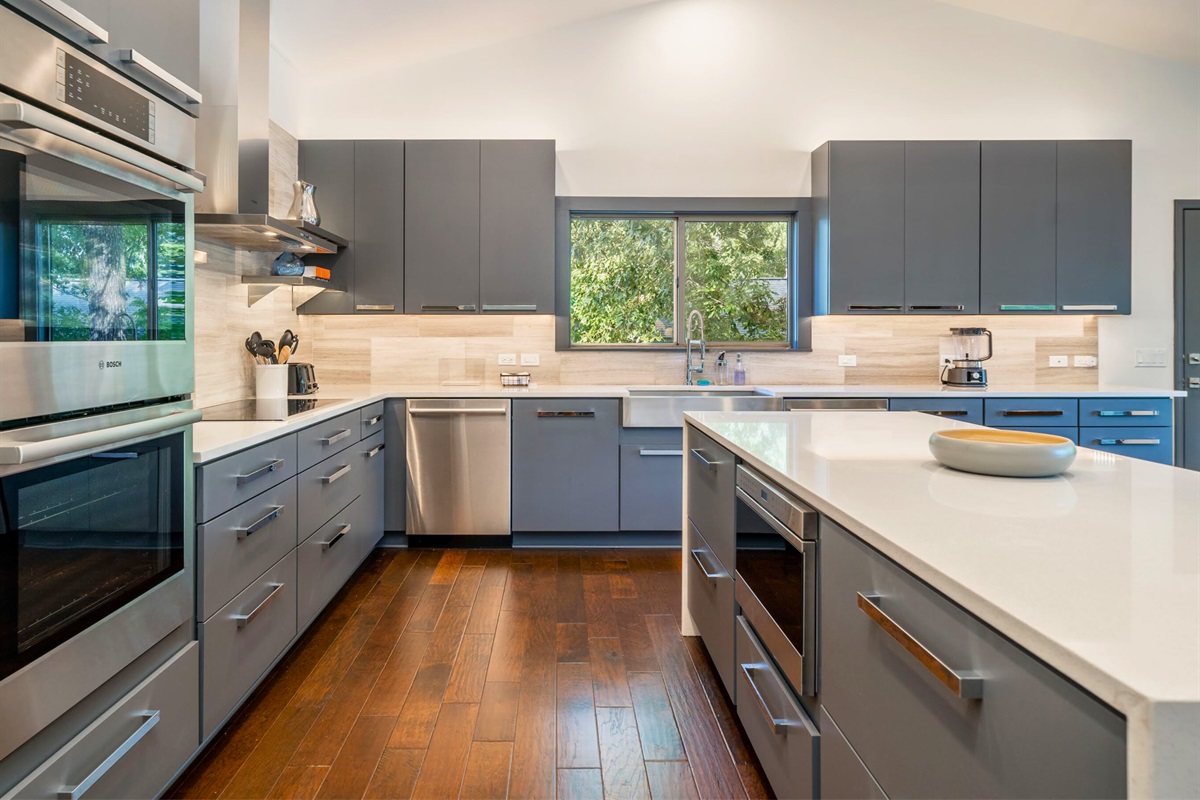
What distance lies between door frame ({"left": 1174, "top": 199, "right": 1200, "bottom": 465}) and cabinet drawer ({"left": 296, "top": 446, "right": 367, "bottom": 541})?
15.7 ft

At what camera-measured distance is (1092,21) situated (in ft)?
13.9

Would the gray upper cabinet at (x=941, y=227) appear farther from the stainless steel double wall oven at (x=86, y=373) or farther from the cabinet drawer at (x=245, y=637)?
the stainless steel double wall oven at (x=86, y=373)

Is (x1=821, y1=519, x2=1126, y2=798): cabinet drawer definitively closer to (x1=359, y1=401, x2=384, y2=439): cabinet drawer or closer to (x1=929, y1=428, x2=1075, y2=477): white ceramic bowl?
(x1=929, y1=428, x2=1075, y2=477): white ceramic bowl

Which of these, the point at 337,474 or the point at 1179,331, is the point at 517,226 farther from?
the point at 1179,331

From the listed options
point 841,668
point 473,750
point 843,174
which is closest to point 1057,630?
point 841,668

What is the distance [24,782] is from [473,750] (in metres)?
1.05

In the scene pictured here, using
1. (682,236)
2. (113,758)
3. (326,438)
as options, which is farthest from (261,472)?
(682,236)

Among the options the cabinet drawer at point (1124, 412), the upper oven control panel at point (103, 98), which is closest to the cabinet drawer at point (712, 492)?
the upper oven control panel at point (103, 98)

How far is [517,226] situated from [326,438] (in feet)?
5.96

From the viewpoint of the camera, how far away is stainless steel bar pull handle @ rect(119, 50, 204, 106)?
1537mm

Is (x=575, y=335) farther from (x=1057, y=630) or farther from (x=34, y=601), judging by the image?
(x=1057, y=630)

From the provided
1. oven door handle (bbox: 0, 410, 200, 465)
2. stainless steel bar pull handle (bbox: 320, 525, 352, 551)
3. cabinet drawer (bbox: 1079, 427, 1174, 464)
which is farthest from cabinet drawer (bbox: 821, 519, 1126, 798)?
cabinet drawer (bbox: 1079, 427, 1174, 464)

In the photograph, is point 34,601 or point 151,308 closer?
point 34,601

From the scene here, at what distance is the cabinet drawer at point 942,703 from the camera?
647 millimetres
